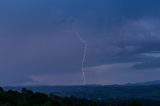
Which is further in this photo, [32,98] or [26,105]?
[32,98]

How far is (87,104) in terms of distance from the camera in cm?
12538

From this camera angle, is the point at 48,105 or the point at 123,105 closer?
the point at 48,105

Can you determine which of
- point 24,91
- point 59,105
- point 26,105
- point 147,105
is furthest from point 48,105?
point 147,105

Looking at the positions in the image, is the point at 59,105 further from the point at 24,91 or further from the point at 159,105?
the point at 159,105

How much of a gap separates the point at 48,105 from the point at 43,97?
51.7ft

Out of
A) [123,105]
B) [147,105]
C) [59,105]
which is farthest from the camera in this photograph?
[147,105]

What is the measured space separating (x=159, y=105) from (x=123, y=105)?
111ft

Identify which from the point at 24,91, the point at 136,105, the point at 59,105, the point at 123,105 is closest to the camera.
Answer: the point at 59,105

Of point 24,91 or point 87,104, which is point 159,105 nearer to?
point 87,104

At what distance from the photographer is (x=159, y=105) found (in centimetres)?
16688

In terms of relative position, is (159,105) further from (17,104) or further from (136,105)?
(17,104)

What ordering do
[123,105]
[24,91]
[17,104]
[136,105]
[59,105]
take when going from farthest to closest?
[123,105] < [136,105] < [24,91] < [59,105] < [17,104]

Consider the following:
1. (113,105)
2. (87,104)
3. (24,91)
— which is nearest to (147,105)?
(113,105)

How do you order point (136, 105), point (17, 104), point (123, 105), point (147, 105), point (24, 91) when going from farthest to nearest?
point (147, 105)
point (123, 105)
point (136, 105)
point (24, 91)
point (17, 104)
